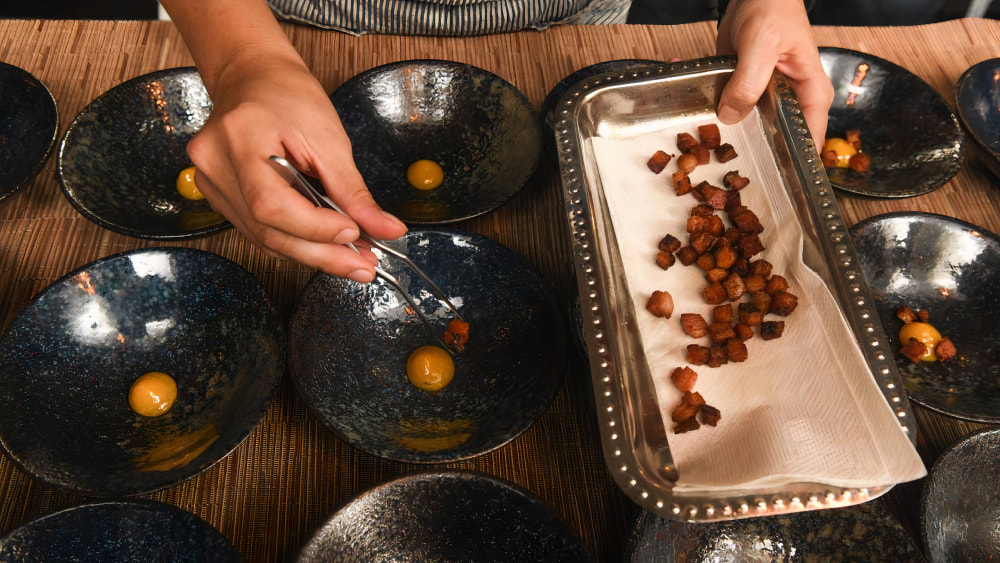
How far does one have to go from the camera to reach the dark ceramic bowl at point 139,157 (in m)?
1.42

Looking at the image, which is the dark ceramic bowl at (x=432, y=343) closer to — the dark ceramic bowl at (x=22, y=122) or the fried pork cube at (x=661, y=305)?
the fried pork cube at (x=661, y=305)

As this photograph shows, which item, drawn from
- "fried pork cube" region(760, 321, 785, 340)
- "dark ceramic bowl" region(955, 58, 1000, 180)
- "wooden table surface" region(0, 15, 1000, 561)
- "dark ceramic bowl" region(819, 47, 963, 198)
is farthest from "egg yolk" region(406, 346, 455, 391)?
"dark ceramic bowl" region(955, 58, 1000, 180)

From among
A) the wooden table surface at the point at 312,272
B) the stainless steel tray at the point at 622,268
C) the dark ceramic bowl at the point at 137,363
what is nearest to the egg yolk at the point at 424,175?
the wooden table surface at the point at 312,272

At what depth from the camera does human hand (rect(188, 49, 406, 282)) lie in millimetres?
978

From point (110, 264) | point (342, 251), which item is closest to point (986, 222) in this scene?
point (342, 251)

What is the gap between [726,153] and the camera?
1395mm

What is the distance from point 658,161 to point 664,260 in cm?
25

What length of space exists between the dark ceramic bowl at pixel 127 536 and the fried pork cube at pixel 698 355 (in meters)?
0.77

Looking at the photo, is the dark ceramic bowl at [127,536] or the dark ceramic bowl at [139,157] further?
the dark ceramic bowl at [139,157]

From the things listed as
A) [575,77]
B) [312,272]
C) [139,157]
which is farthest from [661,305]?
[139,157]

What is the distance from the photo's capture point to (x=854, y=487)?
2.85 ft

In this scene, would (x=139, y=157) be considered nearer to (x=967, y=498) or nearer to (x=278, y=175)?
(x=278, y=175)

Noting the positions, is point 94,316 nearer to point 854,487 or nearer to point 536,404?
point 536,404

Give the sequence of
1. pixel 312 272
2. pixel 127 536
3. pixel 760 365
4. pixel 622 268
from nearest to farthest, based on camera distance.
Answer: pixel 127 536 → pixel 760 365 → pixel 622 268 → pixel 312 272
